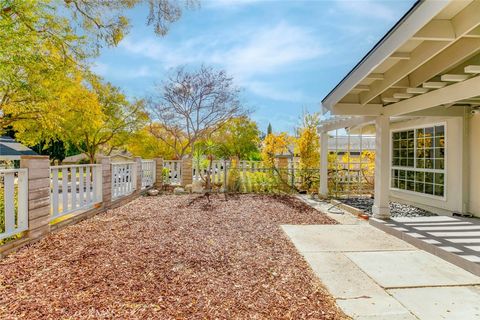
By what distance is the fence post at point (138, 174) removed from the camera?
9000mm

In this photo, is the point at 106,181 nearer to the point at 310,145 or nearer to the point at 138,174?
the point at 138,174

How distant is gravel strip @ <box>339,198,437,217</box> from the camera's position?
6695mm

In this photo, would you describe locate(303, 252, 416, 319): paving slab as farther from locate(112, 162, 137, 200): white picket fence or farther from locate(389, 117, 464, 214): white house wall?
locate(112, 162, 137, 200): white picket fence

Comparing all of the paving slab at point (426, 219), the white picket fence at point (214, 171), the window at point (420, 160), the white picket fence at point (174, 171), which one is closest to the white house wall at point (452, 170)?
the window at point (420, 160)

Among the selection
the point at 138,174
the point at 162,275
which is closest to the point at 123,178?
the point at 138,174

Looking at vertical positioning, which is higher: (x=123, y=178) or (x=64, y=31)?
(x=64, y=31)

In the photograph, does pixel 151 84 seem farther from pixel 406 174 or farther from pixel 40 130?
pixel 406 174

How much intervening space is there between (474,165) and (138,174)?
8517 mm

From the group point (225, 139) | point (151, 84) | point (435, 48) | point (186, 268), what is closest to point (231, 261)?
point (186, 268)

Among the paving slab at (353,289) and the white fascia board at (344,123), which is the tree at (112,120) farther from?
the paving slab at (353,289)

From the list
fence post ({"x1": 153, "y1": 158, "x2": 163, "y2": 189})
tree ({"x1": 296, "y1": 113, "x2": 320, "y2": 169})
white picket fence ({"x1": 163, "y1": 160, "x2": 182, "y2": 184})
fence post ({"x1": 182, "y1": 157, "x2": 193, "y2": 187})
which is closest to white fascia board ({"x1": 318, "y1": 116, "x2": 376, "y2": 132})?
tree ({"x1": 296, "y1": 113, "x2": 320, "y2": 169})

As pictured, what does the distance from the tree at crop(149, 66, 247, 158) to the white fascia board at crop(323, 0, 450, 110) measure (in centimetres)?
1039

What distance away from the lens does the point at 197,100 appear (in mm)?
15617

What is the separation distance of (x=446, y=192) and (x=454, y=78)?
3.71 metres
